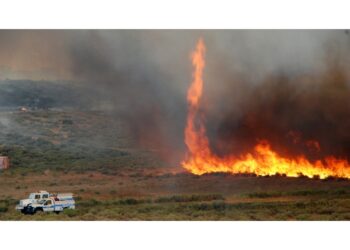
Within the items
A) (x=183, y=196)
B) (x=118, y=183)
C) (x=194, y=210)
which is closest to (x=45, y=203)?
(x=118, y=183)

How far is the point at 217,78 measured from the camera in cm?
2138

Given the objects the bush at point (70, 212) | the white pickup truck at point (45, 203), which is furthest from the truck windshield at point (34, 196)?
the bush at point (70, 212)

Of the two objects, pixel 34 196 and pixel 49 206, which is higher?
pixel 34 196

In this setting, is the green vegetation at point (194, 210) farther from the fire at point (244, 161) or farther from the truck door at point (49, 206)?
the fire at point (244, 161)

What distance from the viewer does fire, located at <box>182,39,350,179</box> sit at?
21.4 meters

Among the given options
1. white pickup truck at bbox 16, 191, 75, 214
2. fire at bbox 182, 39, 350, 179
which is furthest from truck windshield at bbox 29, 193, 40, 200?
fire at bbox 182, 39, 350, 179

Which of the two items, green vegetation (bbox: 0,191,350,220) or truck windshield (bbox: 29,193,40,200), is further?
truck windshield (bbox: 29,193,40,200)

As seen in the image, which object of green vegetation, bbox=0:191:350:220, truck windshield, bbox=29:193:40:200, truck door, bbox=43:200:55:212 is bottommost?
green vegetation, bbox=0:191:350:220

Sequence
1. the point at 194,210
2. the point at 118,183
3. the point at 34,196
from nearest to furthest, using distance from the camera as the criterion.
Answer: the point at 194,210
the point at 34,196
the point at 118,183

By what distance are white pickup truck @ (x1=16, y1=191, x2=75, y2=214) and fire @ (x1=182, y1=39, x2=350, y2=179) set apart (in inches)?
112

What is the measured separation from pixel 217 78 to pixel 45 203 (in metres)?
4.92

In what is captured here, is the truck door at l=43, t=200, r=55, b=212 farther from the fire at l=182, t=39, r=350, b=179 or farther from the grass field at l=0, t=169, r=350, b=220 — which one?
the fire at l=182, t=39, r=350, b=179

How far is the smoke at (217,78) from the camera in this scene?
69.7 ft

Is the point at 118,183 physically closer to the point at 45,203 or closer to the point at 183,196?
the point at 183,196
